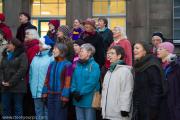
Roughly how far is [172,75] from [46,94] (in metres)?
2.47

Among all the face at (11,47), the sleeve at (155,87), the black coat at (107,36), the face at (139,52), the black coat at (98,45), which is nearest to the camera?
the sleeve at (155,87)

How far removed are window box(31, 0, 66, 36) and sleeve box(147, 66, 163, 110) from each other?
11.6 metres

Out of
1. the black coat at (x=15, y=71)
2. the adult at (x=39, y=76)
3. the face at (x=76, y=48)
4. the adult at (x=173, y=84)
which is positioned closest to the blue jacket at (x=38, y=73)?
the adult at (x=39, y=76)

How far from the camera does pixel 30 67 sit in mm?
10516

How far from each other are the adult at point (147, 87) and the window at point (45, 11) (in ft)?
37.3

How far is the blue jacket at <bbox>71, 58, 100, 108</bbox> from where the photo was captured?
30.1ft

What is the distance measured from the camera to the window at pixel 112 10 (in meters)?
19.4

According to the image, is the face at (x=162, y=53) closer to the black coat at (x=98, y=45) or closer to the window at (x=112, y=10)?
the black coat at (x=98, y=45)

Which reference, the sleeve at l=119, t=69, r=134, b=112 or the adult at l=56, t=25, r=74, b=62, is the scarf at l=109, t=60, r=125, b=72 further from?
the adult at l=56, t=25, r=74, b=62

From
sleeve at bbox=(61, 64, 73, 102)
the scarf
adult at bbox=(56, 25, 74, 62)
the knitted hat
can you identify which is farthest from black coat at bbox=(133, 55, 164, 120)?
adult at bbox=(56, 25, 74, 62)

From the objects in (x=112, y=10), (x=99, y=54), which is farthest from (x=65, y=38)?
(x=112, y=10)

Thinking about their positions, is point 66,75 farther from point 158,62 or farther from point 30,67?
point 158,62

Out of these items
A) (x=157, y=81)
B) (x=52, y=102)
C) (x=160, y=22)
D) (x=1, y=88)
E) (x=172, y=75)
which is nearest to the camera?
(x=157, y=81)

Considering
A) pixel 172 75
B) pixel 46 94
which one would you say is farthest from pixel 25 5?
pixel 172 75
